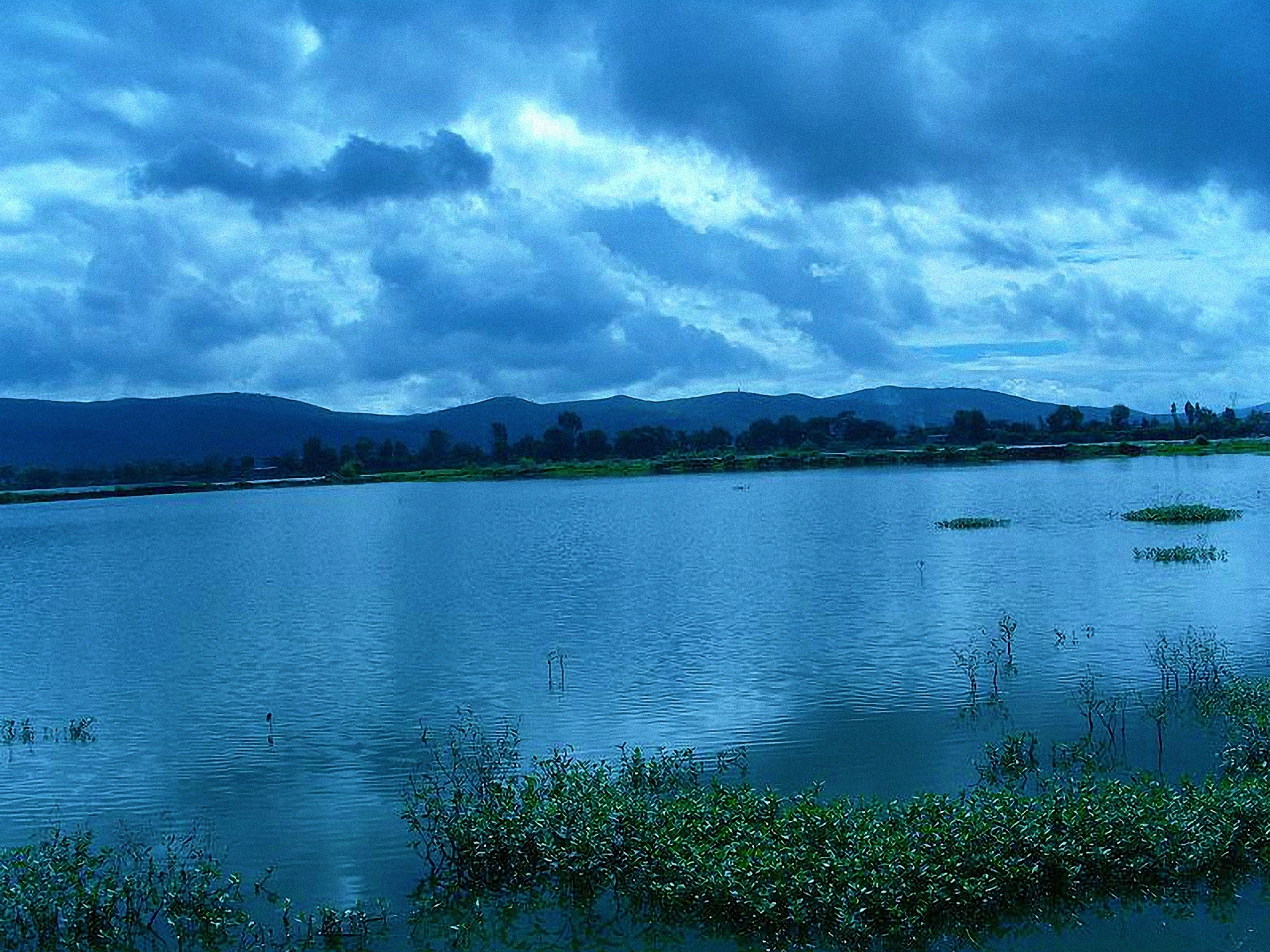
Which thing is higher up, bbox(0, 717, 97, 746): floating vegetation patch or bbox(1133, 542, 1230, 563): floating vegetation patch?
bbox(1133, 542, 1230, 563): floating vegetation patch

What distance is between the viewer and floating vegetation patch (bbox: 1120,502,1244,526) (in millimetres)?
61625

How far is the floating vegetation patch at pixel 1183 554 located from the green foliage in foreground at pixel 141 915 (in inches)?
1578

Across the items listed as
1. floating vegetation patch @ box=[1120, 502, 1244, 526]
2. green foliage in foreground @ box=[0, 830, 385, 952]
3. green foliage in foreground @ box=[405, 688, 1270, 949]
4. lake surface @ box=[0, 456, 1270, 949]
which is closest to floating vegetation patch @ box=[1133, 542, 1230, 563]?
lake surface @ box=[0, 456, 1270, 949]

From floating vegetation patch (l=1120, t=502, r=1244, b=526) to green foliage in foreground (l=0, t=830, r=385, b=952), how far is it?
57085 millimetres

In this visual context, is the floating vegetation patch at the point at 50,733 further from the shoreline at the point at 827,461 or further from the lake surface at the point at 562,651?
the shoreline at the point at 827,461

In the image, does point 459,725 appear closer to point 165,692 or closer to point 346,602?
point 165,692

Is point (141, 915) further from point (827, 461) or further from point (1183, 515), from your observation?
point (827, 461)

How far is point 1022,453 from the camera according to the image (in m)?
185

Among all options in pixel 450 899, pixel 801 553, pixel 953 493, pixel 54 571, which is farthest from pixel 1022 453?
pixel 450 899

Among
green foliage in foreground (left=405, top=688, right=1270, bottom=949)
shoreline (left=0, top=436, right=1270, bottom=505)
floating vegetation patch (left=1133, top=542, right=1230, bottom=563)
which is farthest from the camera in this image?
shoreline (left=0, top=436, right=1270, bottom=505)

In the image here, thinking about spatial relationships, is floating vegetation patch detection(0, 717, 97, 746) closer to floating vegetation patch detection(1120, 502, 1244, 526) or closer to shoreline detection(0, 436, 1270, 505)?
floating vegetation patch detection(1120, 502, 1244, 526)

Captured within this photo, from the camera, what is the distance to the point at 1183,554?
1809 inches

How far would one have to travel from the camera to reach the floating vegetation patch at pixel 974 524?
62906 mm

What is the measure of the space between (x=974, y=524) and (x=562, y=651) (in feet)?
124
